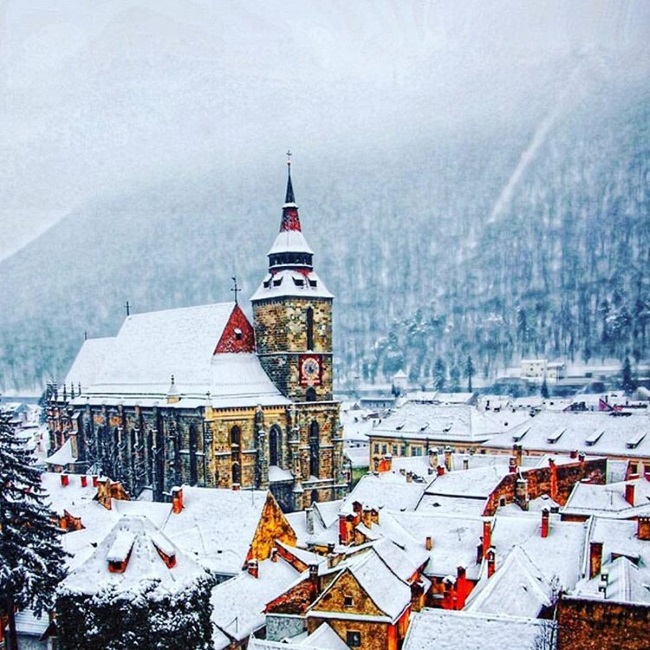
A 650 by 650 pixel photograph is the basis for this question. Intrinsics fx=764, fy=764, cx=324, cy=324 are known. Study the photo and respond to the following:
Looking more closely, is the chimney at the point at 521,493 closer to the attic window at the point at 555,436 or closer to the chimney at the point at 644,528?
the chimney at the point at 644,528

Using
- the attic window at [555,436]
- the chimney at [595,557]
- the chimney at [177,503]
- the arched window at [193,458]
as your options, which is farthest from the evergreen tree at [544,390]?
the chimney at [595,557]

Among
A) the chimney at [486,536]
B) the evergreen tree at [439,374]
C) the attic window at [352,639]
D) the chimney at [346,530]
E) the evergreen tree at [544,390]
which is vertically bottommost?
the evergreen tree at [439,374]

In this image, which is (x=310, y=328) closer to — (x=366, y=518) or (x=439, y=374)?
(x=366, y=518)

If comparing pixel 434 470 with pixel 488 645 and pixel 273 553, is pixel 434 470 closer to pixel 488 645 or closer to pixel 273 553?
pixel 273 553

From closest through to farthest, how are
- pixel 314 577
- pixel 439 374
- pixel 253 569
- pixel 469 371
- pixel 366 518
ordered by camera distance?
pixel 314 577
pixel 253 569
pixel 366 518
pixel 469 371
pixel 439 374

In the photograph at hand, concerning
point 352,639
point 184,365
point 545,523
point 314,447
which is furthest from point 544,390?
point 352,639

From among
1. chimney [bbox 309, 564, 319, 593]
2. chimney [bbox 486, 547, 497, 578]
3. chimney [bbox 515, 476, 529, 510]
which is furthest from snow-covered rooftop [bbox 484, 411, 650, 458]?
chimney [bbox 309, 564, 319, 593]
